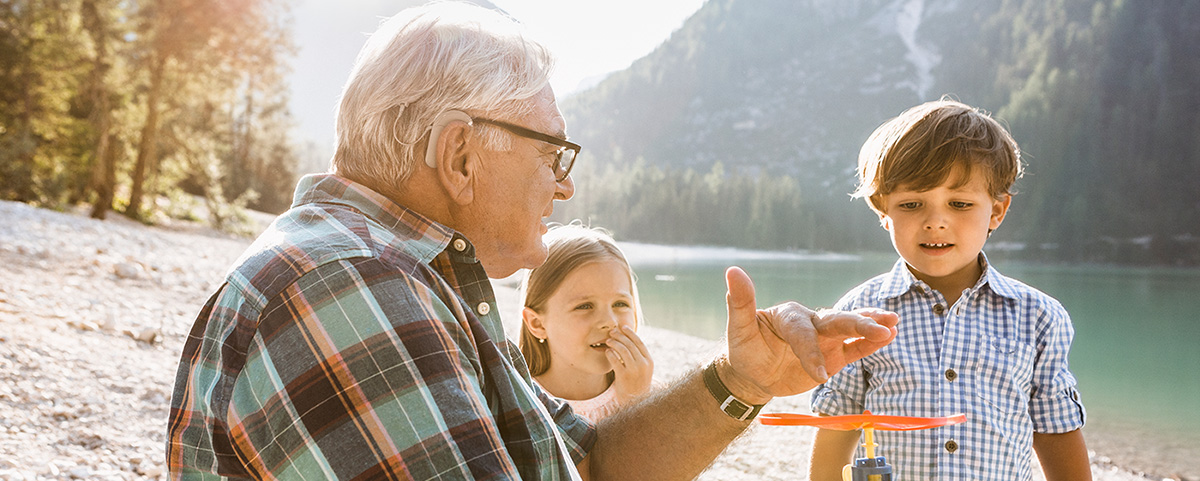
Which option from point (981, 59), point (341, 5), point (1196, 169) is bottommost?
point (341, 5)

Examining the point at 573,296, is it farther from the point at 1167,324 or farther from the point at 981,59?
the point at 981,59

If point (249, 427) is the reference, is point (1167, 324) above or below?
below

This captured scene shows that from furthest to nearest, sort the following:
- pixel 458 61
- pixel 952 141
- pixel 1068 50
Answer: pixel 1068 50
pixel 952 141
pixel 458 61

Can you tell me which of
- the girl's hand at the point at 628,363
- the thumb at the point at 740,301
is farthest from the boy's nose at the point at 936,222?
the girl's hand at the point at 628,363

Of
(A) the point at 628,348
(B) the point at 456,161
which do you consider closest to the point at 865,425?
(B) the point at 456,161

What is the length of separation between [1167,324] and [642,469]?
934 inches

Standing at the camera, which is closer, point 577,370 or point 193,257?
point 577,370

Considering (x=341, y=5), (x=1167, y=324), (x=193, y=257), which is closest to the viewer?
(x=193, y=257)

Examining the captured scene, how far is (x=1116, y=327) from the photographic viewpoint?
1888 cm

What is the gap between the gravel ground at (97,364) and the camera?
3.34 m

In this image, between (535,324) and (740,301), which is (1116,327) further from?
(740,301)

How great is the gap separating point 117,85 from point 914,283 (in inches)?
758

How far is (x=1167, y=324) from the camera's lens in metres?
20.0

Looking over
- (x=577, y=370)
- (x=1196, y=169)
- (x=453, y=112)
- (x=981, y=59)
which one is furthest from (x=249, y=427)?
(x=981, y=59)
